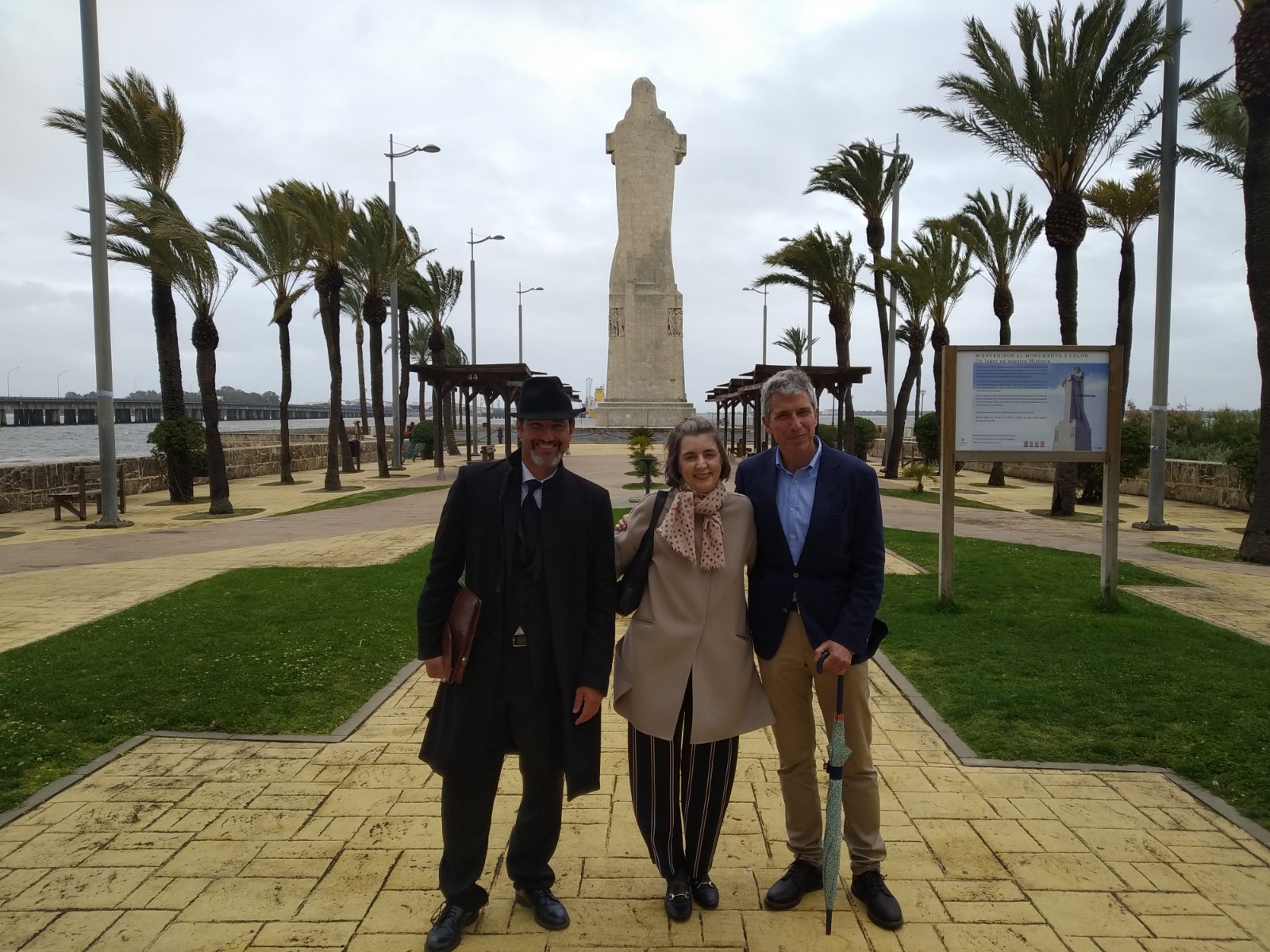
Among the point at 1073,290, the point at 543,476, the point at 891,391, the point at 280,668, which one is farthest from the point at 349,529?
the point at 891,391

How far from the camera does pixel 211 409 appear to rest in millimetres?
17984

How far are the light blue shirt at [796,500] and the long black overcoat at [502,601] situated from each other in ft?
2.13

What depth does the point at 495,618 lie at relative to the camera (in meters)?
3.05

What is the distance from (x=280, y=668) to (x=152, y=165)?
15.8 meters

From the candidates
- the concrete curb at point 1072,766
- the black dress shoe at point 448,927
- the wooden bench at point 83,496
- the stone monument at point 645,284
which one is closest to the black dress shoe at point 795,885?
the black dress shoe at point 448,927

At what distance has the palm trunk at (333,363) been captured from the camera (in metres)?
22.3

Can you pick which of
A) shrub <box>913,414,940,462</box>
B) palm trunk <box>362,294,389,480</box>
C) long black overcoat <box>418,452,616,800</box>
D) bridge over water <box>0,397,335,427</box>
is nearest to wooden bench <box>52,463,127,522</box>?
palm trunk <box>362,294,389,480</box>

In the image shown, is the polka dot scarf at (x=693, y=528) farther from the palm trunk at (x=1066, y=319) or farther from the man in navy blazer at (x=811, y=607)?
the palm trunk at (x=1066, y=319)

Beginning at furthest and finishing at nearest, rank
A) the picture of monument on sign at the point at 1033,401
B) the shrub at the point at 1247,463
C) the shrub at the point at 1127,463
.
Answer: the shrub at the point at 1127,463
the shrub at the point at 1247,463
the picture of monument on sign at the point at 1033,401

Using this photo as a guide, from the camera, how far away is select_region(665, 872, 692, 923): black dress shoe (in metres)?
3.17

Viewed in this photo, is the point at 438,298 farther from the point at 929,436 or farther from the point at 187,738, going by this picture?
the point at 187,738

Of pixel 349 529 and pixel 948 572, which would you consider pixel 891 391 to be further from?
pixel 948 572

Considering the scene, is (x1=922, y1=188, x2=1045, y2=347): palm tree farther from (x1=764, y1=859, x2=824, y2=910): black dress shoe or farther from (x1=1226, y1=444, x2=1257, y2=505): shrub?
(x1=764, y1=859, x2=824, y2=910): black dress shoe

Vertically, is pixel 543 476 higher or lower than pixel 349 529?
higher
